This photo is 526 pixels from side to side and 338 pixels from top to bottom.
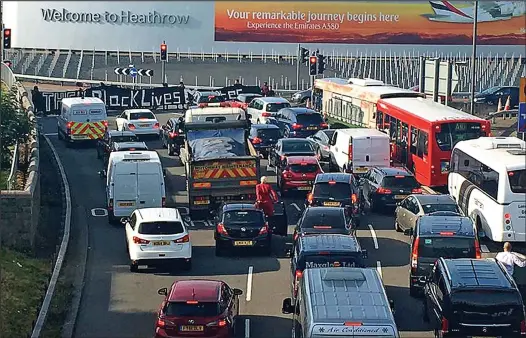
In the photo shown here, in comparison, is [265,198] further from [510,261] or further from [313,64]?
[313,64]

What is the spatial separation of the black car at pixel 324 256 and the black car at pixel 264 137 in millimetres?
20388

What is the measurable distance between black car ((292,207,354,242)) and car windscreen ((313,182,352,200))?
367 centimetres

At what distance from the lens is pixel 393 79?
7181cm

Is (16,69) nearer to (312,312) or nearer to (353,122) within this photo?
(353,122)

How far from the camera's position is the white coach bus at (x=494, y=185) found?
959 inches

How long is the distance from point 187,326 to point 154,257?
6.35 meters

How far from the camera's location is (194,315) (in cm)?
1669

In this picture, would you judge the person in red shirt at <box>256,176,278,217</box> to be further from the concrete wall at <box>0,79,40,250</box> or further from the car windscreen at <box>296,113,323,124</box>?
the car windscreen at <box>296,113,323,124</box>

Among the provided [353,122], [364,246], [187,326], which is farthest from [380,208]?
[353,122]

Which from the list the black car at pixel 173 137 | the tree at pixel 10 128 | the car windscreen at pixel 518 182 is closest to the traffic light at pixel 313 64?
the black car at pixel 173 137

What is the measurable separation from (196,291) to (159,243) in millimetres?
5959

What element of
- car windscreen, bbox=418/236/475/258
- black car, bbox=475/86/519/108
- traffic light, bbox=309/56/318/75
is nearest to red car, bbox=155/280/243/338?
car windscreen, bbox=418/236/475/258

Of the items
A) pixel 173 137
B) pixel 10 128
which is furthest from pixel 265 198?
pixel 173 137

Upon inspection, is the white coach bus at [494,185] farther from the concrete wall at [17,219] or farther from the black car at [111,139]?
the black car at [111,139]
